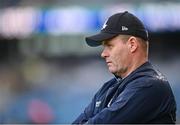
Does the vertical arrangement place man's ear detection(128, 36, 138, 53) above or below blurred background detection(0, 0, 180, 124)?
above

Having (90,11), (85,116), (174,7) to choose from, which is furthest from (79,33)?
(85,116)

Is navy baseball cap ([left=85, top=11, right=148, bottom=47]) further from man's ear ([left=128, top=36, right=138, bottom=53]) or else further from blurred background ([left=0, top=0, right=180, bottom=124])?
blurred background ([left=0, top=0, right=180, bottom=124])

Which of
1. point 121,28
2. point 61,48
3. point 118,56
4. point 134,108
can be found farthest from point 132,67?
point 61,48

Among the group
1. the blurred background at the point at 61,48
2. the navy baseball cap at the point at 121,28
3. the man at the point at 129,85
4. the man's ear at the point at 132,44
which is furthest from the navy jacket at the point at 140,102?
the blurred background at the point at 61,48

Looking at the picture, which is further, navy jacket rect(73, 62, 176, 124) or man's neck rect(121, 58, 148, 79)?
man's neck rect(121, 58, 148, 79)

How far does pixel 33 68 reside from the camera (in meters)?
16.7

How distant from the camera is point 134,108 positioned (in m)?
3.98

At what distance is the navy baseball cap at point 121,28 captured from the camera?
4.23m

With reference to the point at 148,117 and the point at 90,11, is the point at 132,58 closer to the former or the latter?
the point at 148,117

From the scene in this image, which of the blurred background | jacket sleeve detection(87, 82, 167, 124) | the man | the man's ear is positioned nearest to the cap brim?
the man

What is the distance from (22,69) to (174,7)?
12.9 feet

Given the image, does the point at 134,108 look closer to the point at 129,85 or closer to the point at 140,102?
the point at 140,102

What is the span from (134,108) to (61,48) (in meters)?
13.2

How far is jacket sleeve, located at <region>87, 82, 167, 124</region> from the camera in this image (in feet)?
13.1
